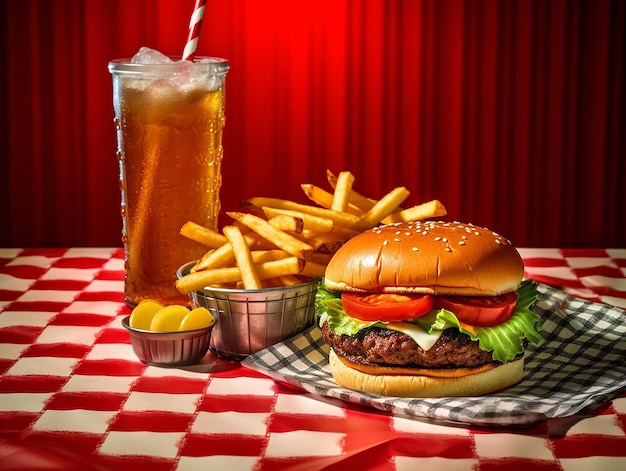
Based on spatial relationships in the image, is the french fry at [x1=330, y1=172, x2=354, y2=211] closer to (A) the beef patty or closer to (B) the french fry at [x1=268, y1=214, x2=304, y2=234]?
(B) the french fry at [x1=268, y1=214, x2=304, y2=234]

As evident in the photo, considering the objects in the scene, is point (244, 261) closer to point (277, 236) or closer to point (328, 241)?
point (277, 236)

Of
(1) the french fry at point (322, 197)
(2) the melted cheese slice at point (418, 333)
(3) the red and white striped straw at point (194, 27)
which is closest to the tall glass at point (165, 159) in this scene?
(3) the red and white striped straw at point (194, 27)

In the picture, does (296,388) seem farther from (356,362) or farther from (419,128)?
(419,128)

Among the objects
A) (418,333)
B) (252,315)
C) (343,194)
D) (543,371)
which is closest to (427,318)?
(418,333)

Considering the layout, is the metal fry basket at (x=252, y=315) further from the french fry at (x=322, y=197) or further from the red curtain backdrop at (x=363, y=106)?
the red curtain backdrop at (x=363, y=106)

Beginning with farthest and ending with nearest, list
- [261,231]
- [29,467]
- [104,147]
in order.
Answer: [104,147], [261,231], [29,467]

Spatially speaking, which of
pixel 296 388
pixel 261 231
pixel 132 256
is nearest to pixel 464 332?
pixel 296 388
